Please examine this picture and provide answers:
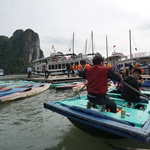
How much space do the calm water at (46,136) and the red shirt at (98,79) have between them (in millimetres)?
1260

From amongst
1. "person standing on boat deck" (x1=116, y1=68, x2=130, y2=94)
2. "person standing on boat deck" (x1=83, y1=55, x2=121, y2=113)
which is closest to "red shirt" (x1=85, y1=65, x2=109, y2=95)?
"person standing on boat deck" (x1=83, y1=55, x2=121, y2=113)

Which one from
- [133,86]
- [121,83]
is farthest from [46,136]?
[121,83]

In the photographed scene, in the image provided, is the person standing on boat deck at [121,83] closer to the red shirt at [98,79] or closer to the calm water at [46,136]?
the calm water at [46,136]

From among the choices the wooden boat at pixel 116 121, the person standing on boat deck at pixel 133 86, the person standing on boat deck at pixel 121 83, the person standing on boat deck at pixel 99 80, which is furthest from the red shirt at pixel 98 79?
the person standing on boat deck at pixel 121 83

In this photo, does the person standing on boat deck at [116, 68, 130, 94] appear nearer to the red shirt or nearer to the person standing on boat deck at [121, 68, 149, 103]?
the person standing on boat deck at [121, 68, 149, 103]

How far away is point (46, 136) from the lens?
4559mm

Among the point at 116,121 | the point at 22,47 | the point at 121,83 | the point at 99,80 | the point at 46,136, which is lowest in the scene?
the point at 46,136

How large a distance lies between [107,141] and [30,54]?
10332 cm

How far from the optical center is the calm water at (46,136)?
3949mm

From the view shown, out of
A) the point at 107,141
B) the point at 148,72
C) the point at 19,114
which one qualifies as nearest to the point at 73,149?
the point at 107,141

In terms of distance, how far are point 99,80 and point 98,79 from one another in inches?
1.2

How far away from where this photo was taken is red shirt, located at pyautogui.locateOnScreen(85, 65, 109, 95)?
3578 millimetres

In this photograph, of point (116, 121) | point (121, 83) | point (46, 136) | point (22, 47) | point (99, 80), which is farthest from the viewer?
point (22, 47)

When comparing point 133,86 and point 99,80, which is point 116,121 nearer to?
point 99,80
